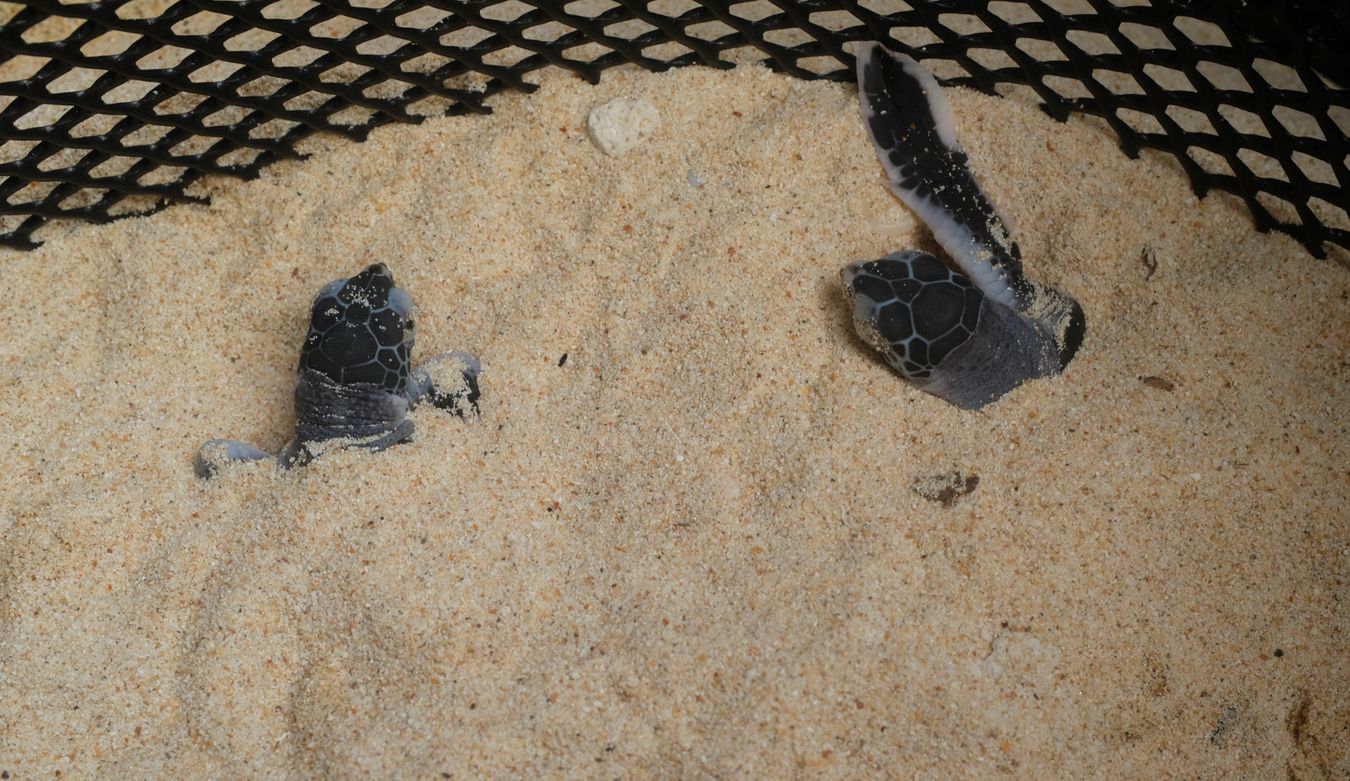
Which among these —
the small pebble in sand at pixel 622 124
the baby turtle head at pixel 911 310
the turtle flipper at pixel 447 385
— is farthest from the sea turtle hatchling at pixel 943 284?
the turtle flipper at pixel 447 385

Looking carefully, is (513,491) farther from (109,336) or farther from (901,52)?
(901,52)

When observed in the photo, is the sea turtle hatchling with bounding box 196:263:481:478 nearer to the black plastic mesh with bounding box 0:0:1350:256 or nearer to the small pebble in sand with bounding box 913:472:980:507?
the black plastic mesh with bounding box 0:0:1350:256

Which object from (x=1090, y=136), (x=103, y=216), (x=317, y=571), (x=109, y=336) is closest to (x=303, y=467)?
(x=317, y=571)

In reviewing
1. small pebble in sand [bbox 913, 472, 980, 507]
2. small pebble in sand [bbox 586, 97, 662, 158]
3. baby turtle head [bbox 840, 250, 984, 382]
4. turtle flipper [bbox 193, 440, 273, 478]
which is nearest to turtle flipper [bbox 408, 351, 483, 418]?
turtle flipper [bbox 193, 440, 273, 478]

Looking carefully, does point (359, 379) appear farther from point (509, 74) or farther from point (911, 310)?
point (911, 310)

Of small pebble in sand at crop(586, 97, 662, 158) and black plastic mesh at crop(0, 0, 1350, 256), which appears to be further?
small pebble in sand at crop(586, 97, 662, 158)

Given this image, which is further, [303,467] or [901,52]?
[901,52]

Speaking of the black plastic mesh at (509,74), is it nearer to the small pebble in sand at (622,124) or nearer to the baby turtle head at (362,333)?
the small pebble in sand at (622,124)

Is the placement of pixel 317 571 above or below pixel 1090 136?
below
